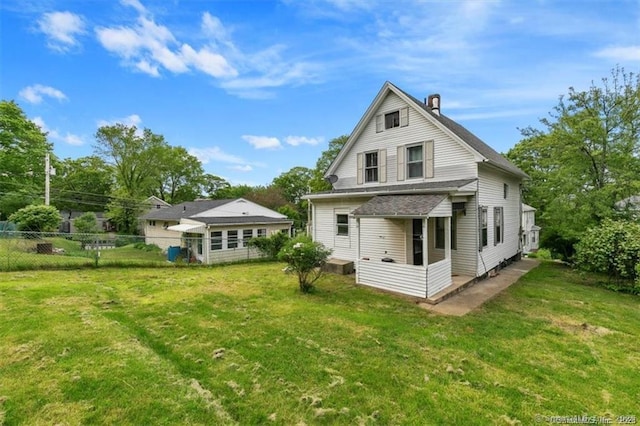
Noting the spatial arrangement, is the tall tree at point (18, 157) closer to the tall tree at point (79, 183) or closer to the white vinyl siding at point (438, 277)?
the tall tree at point (79, 183)

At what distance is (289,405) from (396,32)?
42.9 ft

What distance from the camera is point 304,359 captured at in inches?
166

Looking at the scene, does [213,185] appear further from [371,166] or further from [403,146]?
[403,146]

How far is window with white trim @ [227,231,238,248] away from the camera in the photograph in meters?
16.3

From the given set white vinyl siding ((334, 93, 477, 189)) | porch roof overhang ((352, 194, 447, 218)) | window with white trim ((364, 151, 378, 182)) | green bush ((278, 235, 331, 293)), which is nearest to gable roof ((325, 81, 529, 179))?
white vinyl siding ((334, 93, 477, 189))

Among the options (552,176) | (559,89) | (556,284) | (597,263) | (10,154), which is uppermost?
(559,89)

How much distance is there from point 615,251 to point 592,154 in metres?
6.09

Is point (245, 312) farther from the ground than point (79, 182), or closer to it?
closer to it

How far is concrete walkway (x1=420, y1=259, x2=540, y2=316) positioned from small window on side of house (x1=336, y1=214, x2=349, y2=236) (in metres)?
4.78

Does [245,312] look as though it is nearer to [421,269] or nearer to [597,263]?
[421,269]

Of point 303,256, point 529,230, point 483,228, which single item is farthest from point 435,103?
point 529,230

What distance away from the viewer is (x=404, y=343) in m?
4.83

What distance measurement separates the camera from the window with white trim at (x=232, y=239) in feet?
53.5

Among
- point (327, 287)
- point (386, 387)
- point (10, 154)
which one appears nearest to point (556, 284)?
point (327, 287)
